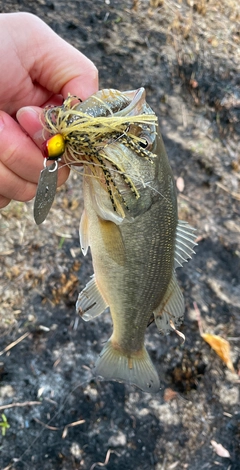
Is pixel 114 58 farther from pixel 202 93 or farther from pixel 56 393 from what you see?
pixel 56 393

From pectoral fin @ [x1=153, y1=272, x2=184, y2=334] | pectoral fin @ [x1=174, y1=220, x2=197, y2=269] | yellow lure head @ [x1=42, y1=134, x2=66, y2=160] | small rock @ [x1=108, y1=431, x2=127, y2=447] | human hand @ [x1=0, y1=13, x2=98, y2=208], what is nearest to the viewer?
yellow lure head @ [x1=42, y1=134, x2=66, y2=160]

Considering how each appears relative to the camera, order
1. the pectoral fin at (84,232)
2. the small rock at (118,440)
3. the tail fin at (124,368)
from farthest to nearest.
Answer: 1. the small rock at (118,440)
2. the tail fin at (124,368)
3. the pectoral fin at (84,232)

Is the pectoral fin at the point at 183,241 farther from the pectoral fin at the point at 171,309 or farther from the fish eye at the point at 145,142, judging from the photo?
the fish eye at the point at 145,142

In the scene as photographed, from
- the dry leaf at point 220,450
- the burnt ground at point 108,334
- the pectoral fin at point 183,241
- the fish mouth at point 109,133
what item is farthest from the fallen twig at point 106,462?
the fish mouth at point 109,133

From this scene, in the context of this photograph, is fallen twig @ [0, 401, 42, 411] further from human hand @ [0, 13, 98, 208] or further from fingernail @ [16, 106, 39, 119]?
fingernail @ [16, 106, 39, 119]

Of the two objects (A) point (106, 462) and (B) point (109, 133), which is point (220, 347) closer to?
(A) point (106, 462)

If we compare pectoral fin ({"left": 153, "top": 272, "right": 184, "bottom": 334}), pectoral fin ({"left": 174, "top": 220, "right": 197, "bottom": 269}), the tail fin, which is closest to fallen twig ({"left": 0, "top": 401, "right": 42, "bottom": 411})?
the tail fin
